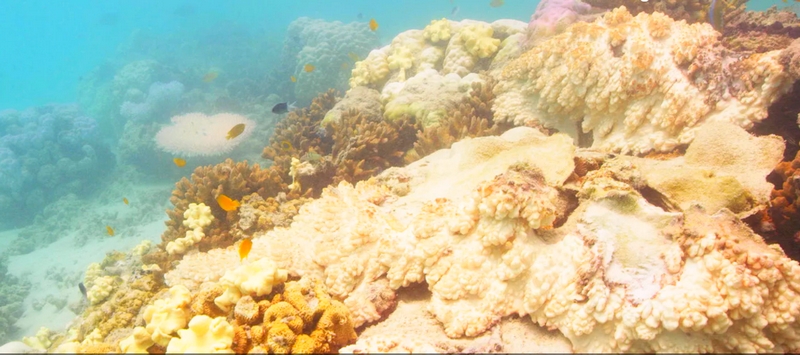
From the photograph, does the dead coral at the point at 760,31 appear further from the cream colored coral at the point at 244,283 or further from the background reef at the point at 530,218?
the cream colored coral at the point at 244,283

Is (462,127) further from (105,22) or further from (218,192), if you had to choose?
(105,22)

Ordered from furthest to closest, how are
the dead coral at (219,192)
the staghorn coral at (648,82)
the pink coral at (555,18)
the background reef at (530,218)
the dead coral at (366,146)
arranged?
the pink coral at (555,18)
the dead coral at (366,146)
the dead coral at (219,192)
the staghorn coral at (648,82)
the background reef at (530,218)

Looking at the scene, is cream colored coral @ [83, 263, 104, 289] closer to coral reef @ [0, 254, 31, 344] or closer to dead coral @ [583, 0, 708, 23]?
coral reef @ [0, 254, 31, 344]

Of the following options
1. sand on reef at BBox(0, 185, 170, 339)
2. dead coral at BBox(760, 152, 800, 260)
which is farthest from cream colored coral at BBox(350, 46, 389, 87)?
dead coral at BBox(760, 152, 800, 260)

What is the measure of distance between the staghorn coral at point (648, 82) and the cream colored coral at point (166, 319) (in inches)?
167

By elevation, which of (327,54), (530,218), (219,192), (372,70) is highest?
(327,54)

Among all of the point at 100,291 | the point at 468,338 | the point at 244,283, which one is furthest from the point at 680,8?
the point at 100,291

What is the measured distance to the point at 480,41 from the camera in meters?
8.28

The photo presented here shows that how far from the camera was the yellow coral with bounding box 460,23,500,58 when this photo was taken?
8.21 metres

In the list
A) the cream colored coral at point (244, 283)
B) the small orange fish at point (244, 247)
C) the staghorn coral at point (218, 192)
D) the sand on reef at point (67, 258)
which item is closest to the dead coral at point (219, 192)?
the staghorn coral at point (218, 192)

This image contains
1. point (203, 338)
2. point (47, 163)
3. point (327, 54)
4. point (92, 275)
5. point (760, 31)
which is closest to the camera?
point (203, 338)

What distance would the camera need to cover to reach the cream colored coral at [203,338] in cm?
207

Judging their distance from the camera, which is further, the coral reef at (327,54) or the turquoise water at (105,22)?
the turquoise water at (105,22)

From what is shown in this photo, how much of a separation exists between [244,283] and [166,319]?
514 millimetres
